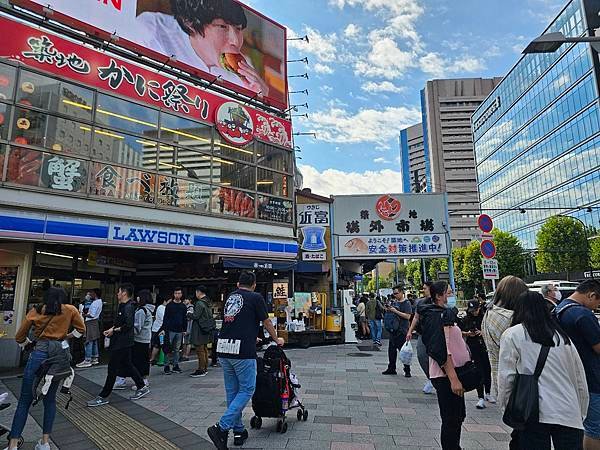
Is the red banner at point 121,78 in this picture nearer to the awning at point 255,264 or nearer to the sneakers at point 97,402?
the awning at point 255,264

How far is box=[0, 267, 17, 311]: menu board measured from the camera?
8.66m

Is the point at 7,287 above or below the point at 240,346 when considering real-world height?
above

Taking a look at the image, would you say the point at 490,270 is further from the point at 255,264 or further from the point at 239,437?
the point at 255,264

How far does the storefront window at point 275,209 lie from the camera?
12312mm

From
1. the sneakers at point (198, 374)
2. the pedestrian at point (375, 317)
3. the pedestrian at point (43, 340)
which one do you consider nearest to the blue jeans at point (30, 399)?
the pedestrian at point (43, 340)

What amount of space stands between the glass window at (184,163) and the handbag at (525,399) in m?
9.96

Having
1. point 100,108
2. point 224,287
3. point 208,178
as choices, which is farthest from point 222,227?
point 100,108

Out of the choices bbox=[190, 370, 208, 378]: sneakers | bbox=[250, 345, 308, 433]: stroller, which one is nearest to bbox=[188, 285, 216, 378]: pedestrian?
bbox=[190, 370, 208, 378]: sneakers

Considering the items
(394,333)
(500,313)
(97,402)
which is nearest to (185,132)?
(97,402)

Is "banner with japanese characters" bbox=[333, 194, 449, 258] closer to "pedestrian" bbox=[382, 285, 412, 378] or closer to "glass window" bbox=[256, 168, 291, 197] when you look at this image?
"glass window" bbox=[256, 168, 291, 197]

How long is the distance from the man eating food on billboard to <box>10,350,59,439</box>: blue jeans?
1040cm

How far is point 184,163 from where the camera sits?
35.9ft

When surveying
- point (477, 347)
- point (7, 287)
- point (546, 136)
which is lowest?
point (477, 347)

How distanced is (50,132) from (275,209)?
21.5ft
